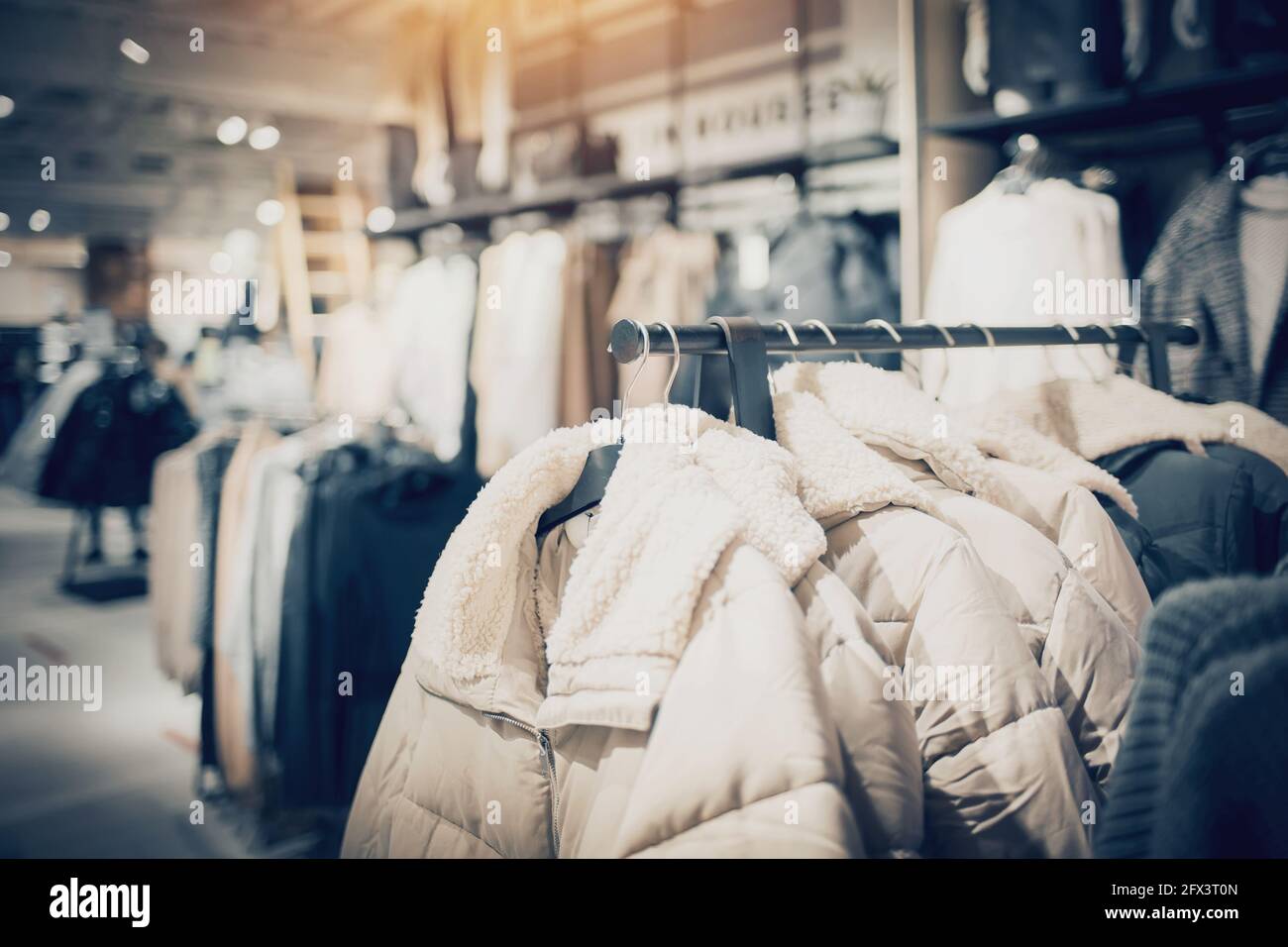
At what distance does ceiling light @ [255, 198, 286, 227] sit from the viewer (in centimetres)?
289

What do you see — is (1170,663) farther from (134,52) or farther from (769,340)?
(134,52)

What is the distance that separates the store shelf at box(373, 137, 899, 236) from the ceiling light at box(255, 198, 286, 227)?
0.39 meters

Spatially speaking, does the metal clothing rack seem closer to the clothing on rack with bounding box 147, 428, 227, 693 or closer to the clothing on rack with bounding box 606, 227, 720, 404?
the clothing on rack with bounding box 606, 227, 720, 404

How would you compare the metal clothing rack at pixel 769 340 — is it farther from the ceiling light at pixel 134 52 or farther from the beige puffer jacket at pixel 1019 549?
the ceiling light at pixel 134 52

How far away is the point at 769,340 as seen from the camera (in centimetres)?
78

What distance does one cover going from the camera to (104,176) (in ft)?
6.57

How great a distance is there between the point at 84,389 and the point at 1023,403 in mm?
2457

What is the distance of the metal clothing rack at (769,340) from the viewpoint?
709 mm

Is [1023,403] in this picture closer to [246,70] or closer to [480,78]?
[480,78]

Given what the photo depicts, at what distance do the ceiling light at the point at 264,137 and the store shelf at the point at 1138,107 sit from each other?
6.79 feet

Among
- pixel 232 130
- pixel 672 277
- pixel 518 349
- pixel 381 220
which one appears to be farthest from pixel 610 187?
pixel 232 130

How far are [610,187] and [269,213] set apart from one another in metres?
1.29

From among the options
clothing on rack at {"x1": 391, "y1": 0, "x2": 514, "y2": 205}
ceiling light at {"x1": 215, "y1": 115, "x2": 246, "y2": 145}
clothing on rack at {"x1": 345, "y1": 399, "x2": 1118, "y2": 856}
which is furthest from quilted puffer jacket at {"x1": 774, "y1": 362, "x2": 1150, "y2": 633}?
ceiling light at {"x1": 215, "y1": 115, "x2": 246, "y2": 145}
